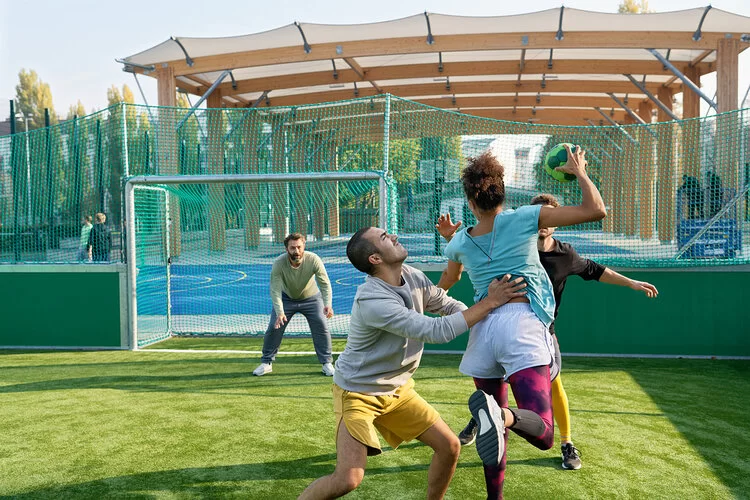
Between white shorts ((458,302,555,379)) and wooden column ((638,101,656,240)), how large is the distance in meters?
5.90

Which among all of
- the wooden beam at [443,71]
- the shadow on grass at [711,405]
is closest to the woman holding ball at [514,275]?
the shadow on grass at [711,405]

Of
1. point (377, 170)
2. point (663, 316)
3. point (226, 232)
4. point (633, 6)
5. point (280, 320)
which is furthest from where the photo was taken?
point (633, 6)

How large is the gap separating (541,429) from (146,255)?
7815mm

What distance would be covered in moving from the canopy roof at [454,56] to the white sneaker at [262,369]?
9.50m

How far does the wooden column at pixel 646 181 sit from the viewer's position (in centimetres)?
877

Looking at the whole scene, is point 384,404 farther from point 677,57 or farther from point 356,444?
point 677,57

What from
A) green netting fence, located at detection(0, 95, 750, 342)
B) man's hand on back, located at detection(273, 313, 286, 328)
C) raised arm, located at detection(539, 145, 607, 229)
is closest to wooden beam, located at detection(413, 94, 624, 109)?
green netting fence, located at detection(0, 95, 750, 342)

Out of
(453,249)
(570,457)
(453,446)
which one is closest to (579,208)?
(453,249)

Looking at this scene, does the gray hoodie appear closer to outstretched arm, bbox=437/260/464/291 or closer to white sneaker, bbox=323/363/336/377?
outstretched arm, bbox=437/260/464/291

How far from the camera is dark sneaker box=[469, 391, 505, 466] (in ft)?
9.50

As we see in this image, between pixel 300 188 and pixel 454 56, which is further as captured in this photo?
pixel 454 56

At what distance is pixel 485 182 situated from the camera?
3383mm

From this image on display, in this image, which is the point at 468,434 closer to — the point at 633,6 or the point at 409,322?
the point at 409,322

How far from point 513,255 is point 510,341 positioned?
413 mm
